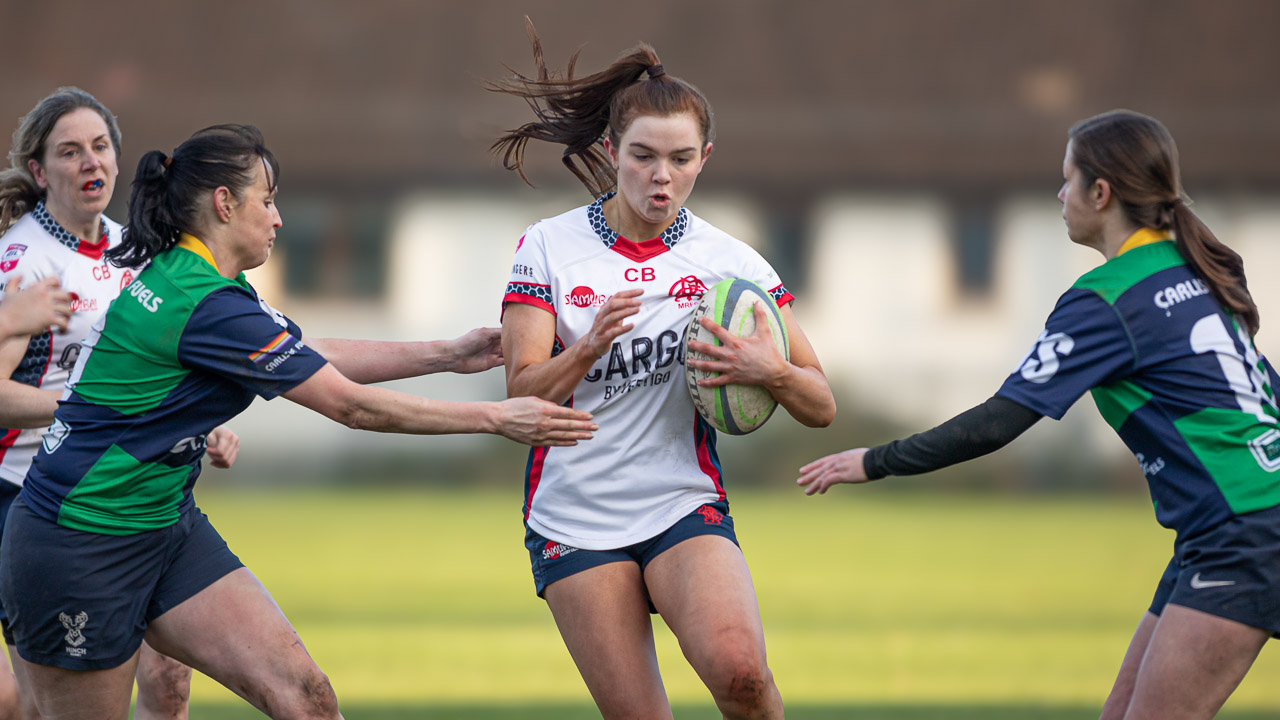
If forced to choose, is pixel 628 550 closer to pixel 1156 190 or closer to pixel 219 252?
pixel 219 252

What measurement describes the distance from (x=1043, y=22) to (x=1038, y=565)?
1300cm

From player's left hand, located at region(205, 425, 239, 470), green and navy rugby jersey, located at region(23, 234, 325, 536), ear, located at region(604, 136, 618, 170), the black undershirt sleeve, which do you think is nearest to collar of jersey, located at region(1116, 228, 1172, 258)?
the black undershirt sleeve

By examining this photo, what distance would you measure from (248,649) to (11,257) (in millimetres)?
1955

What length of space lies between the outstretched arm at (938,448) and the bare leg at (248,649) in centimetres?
163

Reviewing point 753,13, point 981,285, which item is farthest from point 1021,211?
point 753,13

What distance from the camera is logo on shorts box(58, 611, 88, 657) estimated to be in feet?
13.0

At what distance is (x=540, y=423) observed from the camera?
399cm

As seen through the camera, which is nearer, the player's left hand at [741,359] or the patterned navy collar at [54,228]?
the player's left hand at [741,359]

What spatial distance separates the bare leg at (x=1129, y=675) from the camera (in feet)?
13.0

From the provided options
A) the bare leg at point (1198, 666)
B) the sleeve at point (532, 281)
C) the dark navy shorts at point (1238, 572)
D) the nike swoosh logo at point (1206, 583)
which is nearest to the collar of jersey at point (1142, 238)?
the dark navy shorts at point (1238, 572)

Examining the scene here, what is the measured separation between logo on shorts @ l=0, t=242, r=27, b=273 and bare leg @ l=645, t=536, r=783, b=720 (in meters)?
2.68

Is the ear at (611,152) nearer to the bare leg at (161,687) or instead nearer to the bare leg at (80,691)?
the bare leg at (80,691)

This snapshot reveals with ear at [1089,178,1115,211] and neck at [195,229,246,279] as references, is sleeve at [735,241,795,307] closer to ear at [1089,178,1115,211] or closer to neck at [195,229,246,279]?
ear at [1089,178,1115,211]

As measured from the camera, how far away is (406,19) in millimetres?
23328
